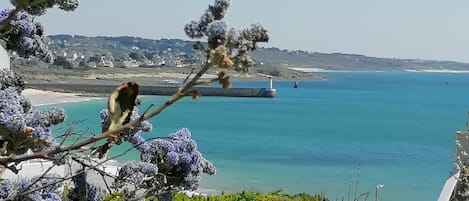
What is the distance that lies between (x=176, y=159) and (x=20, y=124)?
1.44 meters

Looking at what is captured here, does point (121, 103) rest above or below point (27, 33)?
below

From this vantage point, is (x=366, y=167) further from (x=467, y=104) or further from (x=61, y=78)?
(x=61, y=78)

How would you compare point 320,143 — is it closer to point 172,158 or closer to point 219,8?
point 172,158

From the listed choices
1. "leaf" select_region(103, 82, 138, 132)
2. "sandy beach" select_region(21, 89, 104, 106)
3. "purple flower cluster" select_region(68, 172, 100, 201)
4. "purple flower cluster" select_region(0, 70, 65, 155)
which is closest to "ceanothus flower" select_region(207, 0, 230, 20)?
"leaf" select_region(103, 82, 138, 132)

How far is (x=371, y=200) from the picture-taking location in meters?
17.8

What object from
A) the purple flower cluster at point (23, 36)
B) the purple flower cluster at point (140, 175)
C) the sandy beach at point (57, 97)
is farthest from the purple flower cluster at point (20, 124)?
the sandy beach at point (57, 97)

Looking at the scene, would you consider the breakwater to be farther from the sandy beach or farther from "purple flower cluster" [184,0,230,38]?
"purple flower cluster" [184,0,230,38]

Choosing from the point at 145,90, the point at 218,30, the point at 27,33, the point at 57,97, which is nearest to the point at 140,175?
the point at 27,33

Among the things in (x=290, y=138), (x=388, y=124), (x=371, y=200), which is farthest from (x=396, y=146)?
(x=371, y=200)

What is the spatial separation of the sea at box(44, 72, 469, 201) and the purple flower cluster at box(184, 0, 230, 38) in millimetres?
6323

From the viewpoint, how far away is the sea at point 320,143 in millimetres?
28578

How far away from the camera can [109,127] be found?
150cm

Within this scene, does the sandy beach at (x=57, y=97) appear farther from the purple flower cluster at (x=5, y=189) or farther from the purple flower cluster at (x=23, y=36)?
the purple flower cluster at (x=5, y=189)

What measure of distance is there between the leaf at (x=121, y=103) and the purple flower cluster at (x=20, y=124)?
0.25m
